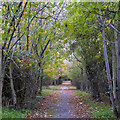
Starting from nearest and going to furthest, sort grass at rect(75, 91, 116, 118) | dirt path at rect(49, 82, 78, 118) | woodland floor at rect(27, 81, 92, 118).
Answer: grass at rect(75, 91, 116, 118)
woodland floor at rect(27, 81, 92, 118)
dirt path at rect(49, 82, 78, 118)

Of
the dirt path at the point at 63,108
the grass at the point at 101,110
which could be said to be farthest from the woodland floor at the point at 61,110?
the grass at the point at 101,110

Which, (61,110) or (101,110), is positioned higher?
(101,110)

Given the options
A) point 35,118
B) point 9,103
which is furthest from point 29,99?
point 35,118

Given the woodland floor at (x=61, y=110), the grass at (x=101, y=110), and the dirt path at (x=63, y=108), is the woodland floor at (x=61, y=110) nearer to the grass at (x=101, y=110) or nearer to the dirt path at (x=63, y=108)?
the dirt path at (x=63, y=108)

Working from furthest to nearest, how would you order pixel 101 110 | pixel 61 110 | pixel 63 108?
pixel 63 108 → pixel 61 110 → pixel 101 110

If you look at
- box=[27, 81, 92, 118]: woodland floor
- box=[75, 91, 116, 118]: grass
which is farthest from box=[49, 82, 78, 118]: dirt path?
box=[75, 91, 116, 118]: grass

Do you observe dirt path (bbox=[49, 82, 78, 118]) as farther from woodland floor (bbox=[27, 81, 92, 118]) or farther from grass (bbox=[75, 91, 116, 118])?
grass (bbox=[75, 91, 116, 118])

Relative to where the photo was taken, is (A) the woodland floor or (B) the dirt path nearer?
(A) the woodland floor

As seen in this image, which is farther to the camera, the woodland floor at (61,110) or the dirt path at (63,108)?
the dirt path at (63,108)

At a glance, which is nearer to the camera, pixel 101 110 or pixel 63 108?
pixel 101 110

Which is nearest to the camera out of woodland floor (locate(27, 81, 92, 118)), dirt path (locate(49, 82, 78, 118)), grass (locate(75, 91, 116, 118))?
grass (locate(75, 91, 116, 118))

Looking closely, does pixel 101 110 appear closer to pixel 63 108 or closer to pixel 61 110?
pixel 61 110

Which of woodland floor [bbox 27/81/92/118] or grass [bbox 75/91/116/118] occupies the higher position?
grass [bbox 75/91/116/118]

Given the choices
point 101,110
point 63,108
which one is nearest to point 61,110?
point 63,108
